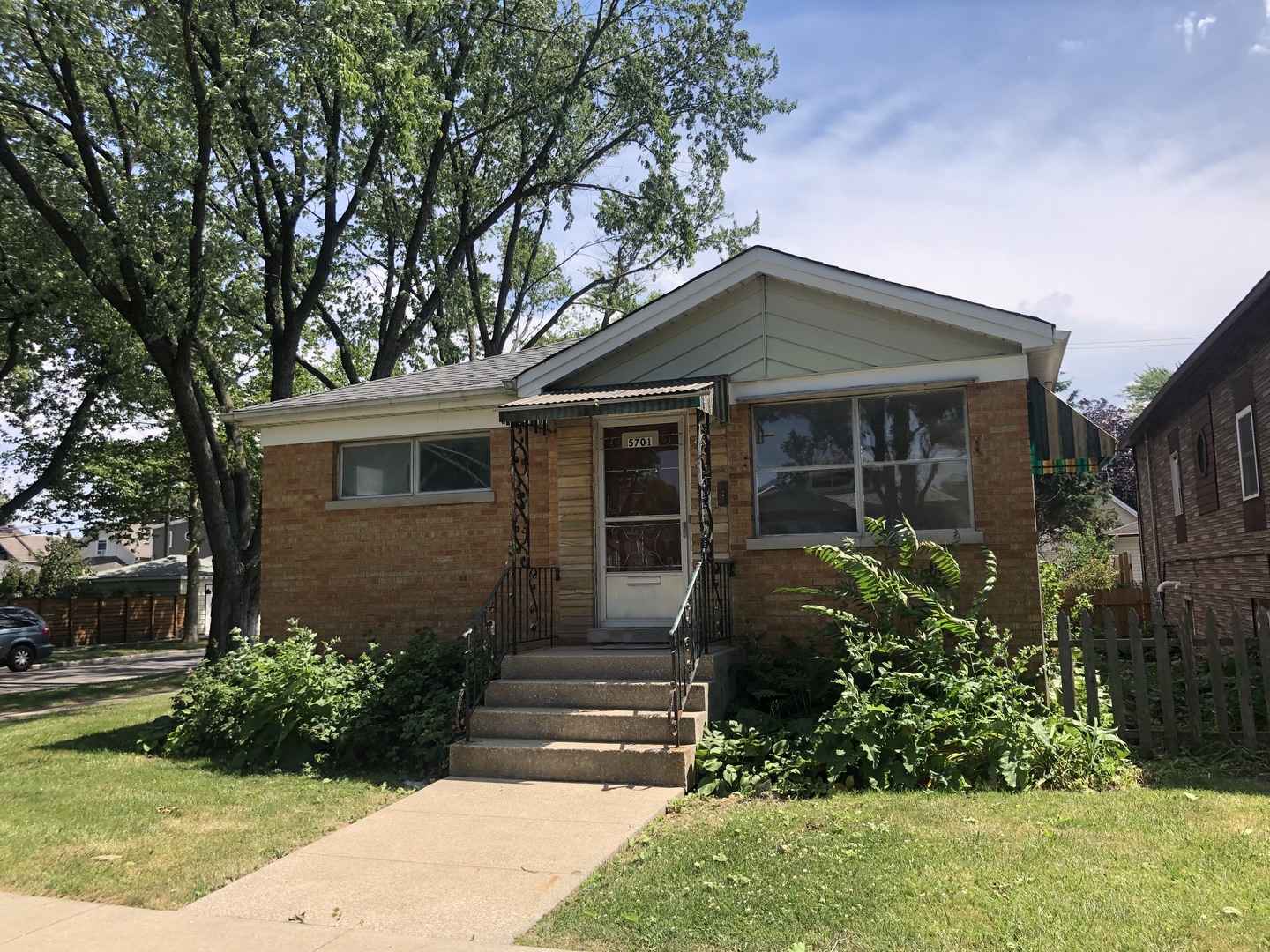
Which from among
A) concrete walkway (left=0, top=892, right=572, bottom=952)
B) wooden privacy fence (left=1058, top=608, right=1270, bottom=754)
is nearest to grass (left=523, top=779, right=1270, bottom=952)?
concrete walkway (left=0, top=892, right=572, bottom=952)

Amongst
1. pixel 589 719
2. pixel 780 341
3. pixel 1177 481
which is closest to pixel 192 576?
pixel 780 341

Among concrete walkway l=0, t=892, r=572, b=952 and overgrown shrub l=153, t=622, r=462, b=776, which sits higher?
overgrown shrub l=153, t=622, r=462, b=776

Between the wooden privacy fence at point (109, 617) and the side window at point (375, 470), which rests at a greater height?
the side window at point (375, 470)

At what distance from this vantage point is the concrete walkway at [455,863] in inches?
187

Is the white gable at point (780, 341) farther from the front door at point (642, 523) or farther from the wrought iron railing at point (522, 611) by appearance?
the wrought iron railing at point (522, 611)

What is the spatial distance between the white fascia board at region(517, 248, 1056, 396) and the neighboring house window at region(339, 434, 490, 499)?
3.91 feet

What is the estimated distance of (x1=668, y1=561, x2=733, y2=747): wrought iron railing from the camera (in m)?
7.46

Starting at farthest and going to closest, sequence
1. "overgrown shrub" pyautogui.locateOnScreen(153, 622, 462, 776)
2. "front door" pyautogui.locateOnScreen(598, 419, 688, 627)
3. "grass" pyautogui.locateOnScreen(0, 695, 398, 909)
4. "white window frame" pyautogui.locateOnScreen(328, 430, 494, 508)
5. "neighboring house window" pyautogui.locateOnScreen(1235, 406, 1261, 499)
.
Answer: "neighboring house window" pyautogui.locateOnScreen(1235, 406, 1261, 499), "white window frame" pyautogui.locateOnScreen(328, 430, 494, 508), "front door" pyautogui.locateOnScreen(598, 419, 688, 627), "overgrown shrub" pyautogui.locateOnScreen(153, 622, 462, 776), "grass" pyautogui.locateOnScreen(0, 695, 398, 909)

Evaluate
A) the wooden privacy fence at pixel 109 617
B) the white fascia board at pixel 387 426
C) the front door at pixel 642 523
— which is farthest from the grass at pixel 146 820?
the wooden privacy fence at pixel 109 617

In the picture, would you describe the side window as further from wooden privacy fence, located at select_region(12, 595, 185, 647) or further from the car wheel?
wooden privacy fence, located at select_region(12, 595, 185, 647)

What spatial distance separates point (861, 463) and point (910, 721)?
318 cm

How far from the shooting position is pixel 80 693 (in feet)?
56.6

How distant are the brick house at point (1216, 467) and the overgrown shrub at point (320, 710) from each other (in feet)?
26.7

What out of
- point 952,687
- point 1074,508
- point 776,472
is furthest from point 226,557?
point 1074,508
